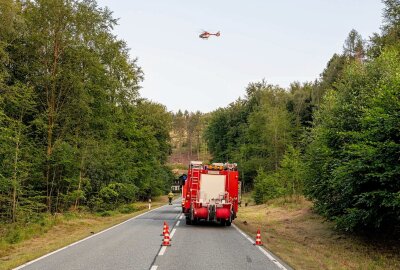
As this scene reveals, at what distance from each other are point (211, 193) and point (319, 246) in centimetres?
657

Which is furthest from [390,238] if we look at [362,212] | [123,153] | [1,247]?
[123,153]

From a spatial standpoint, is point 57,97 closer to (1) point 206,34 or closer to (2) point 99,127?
(2) point 99,127

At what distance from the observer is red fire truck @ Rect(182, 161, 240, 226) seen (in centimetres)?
2089

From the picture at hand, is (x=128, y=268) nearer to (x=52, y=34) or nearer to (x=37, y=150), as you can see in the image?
(x=37, y=150)

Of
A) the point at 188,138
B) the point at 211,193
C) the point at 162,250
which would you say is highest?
the point at 188,138

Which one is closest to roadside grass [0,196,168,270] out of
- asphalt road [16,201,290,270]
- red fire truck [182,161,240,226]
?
asphalt road [16,201,290,270]

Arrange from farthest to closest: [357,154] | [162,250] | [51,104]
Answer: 1. [51,104]
2. [357,154]
3. [162,250]

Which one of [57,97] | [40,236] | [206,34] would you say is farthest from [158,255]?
[57,97]

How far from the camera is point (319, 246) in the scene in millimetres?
16953

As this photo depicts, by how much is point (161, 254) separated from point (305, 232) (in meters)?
13.4

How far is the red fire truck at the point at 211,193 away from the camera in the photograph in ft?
68.5

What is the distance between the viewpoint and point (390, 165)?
13945 mm

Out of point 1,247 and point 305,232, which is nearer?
point 1,247

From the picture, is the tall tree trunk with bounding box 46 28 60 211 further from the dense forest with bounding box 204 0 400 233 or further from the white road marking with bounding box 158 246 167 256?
the dense forest with bounding box 204 0 400 233
